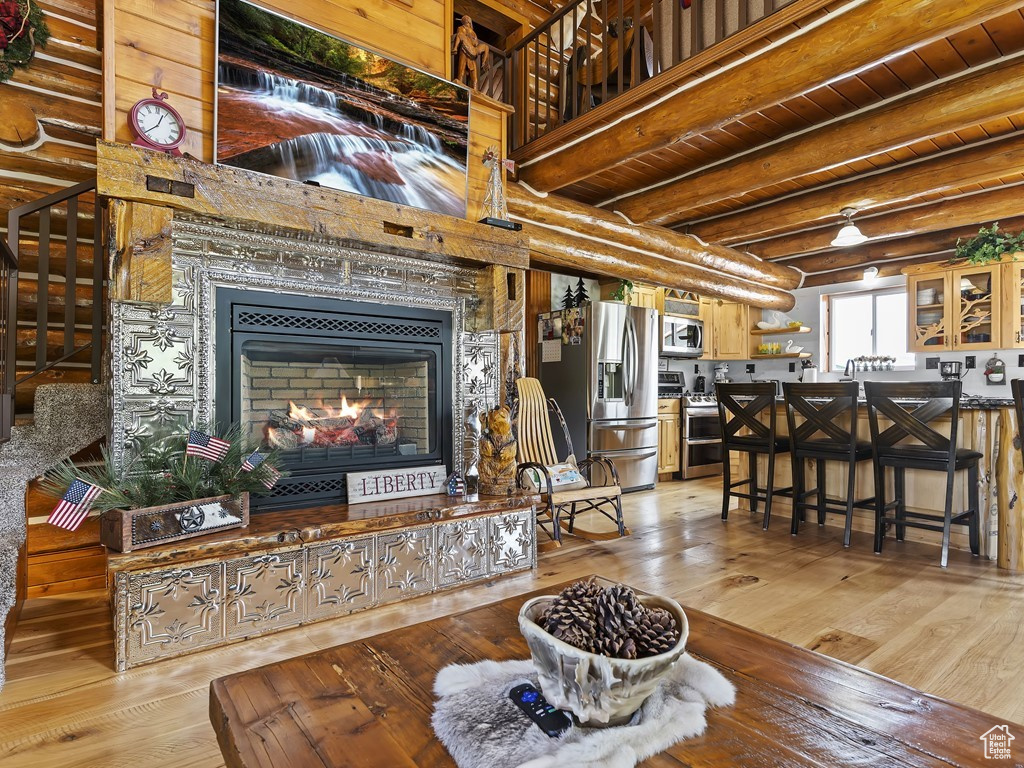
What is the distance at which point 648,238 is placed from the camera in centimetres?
548

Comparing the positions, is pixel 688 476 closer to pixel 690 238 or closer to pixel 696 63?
pixel 690 238

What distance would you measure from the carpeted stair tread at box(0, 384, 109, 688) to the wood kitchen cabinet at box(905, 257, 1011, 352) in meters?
7.63

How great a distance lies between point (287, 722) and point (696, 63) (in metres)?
3.62

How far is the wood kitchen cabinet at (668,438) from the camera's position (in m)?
6.38

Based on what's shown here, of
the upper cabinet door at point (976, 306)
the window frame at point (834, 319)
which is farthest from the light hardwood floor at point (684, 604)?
the window frame at point (834, 319)

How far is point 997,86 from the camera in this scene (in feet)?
10.3

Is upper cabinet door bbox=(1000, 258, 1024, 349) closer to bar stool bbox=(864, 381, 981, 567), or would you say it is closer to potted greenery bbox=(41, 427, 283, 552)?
bar stool bbox=(864, 381, 981, 567)

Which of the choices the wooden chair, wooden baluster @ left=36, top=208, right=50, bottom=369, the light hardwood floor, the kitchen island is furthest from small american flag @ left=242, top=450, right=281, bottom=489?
the kitchen island

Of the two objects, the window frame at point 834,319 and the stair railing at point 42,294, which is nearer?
the stair railing at point 42,294

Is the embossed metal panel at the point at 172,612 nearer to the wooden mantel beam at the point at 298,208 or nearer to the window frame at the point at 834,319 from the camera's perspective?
the wooden mantel beam at the point at 298,208

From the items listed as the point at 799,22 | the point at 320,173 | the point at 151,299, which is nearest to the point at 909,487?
the point at 799,22

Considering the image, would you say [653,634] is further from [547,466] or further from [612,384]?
[612,384]

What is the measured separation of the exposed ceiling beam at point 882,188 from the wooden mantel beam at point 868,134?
2.81 feet

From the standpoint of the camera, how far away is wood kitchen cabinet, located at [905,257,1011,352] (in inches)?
225
